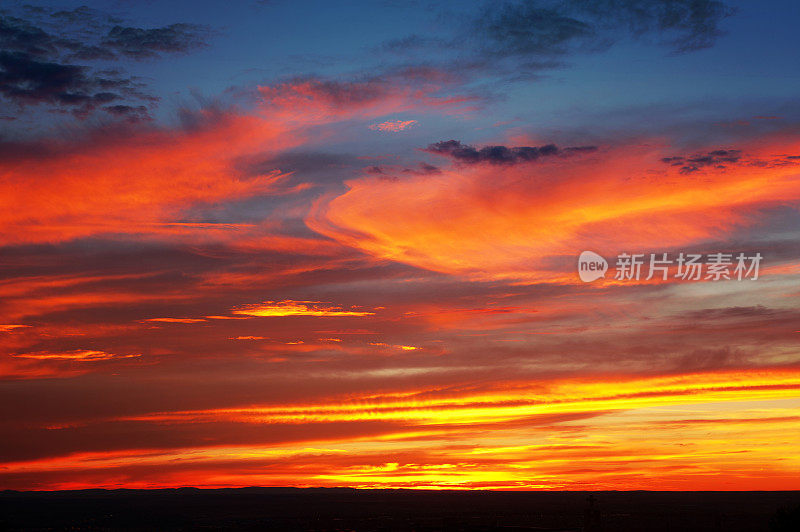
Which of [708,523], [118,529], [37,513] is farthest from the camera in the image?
[37,513]

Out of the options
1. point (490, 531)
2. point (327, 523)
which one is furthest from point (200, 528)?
point (490, 531)

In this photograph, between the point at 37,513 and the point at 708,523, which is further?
the point at 37,513

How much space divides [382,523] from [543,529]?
111 feet

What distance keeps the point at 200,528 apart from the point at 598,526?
86517 millimetres

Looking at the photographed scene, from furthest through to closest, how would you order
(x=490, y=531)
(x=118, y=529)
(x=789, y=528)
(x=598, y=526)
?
(x=118, y=529) < (x=490, y=531) < (x=598, y=526) < (x=789, y=528)

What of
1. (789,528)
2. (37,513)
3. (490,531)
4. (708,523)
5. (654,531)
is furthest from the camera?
(37,513)

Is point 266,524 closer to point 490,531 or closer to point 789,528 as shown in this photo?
point 490,531

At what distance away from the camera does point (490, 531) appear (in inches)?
4035

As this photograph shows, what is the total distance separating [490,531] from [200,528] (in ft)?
187

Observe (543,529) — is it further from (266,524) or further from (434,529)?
(266,524)

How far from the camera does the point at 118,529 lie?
13950cm

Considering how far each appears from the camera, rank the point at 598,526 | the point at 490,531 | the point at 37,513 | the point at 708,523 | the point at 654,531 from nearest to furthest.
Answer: the point at 598,526
the point at 490,531
the point at 654,531
the point at 708,523
the point at 37,513

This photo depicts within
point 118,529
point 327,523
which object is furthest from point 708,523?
point 118,529

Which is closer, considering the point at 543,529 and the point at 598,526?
the point at 598,526
